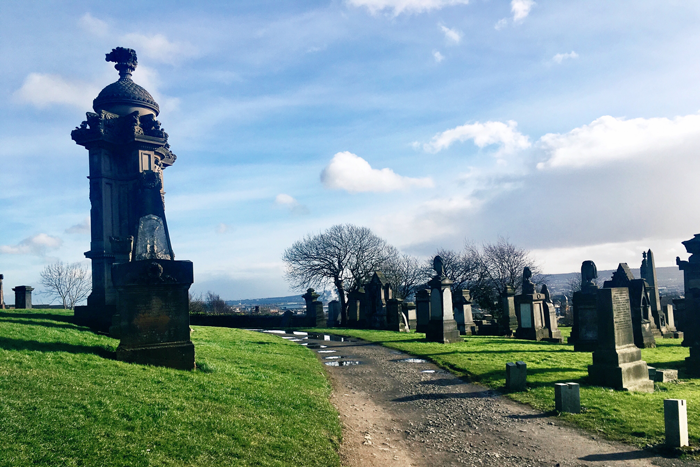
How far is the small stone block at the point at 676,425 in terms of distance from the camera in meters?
6.38

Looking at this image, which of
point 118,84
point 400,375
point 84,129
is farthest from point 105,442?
point 118,84

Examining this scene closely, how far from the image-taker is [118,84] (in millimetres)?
25156

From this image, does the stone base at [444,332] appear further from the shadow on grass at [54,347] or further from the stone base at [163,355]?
the shadow on grass at [54,347]

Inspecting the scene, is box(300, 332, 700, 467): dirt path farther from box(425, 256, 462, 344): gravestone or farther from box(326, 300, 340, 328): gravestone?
box(326, 300, 340, 328): gravestone

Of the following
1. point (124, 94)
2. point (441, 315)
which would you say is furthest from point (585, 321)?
point (124, 94)

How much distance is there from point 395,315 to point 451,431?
1945 centimetres

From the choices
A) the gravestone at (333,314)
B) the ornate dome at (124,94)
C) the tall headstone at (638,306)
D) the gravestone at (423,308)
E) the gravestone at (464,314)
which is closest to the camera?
the tall headstone at (638,306)

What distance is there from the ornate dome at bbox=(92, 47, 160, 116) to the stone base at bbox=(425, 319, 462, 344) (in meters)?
18.4

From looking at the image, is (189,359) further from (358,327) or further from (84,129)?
(358,327)

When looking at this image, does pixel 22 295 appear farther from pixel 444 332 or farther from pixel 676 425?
pixel 676 425

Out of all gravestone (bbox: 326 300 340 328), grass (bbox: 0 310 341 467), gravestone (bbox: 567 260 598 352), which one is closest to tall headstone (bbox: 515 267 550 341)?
gravestone (bbox: 567 260 598 352)

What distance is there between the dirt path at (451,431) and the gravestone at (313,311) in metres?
22.0

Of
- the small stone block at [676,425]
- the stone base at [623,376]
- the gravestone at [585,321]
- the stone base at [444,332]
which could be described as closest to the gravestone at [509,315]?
the stone base at [444,332]

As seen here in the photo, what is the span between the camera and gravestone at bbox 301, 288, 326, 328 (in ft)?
109
